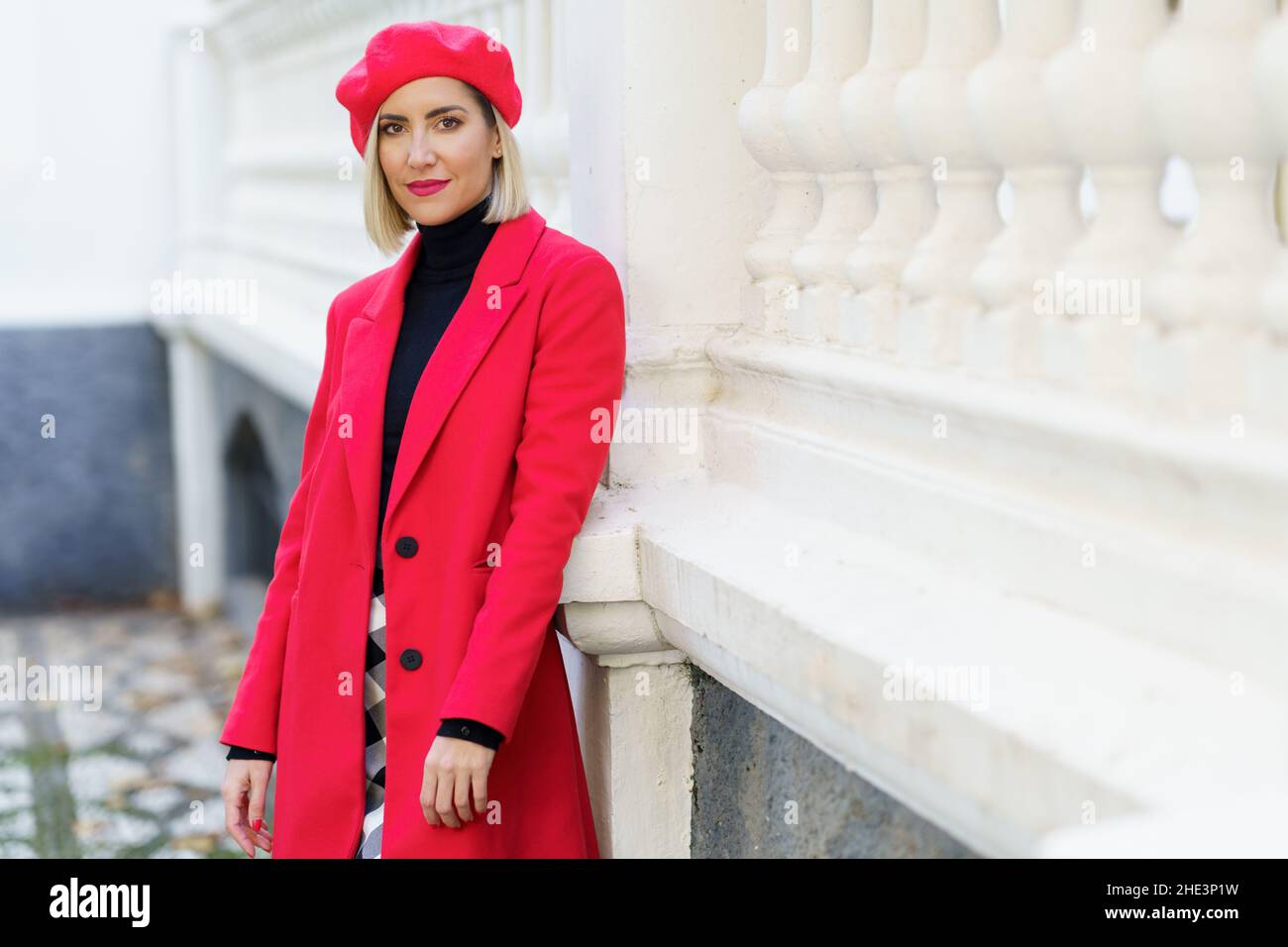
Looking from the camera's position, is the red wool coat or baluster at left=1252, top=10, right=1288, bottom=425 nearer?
baluster at left=1252, top=10, right=1288, bottom=425

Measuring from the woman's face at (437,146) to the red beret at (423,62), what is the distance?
0.06 ft

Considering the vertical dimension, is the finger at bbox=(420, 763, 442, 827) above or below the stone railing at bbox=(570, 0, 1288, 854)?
below

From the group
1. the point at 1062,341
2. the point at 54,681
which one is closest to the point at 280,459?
the point at 54,681

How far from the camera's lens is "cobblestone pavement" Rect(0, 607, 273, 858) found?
472 cm

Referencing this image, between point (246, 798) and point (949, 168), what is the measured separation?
1449mm

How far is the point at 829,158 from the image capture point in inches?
82.2

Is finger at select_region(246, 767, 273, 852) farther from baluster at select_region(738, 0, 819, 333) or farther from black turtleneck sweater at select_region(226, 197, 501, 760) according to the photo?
baluster at select_region(738, 0, 819, 333)

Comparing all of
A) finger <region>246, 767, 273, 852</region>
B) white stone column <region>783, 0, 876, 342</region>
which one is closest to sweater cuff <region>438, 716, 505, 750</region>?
finger <region>246, 767, 273, 852</region>

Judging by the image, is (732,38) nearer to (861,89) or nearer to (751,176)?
(751,176)

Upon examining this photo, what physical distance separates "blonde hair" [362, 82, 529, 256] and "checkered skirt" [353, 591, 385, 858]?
0.57 meters

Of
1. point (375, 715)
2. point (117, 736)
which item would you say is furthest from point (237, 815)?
point (117, 736)
